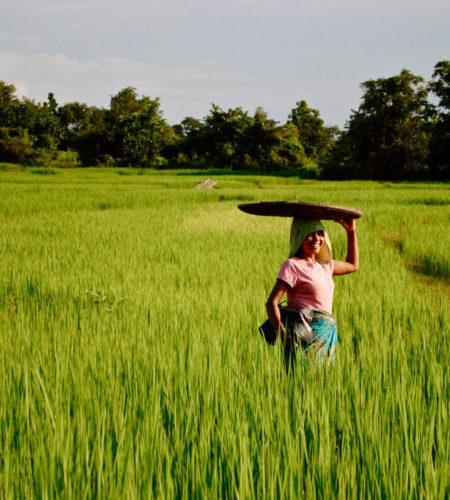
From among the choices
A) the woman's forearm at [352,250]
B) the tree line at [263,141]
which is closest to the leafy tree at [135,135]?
the tree line at [263,141]

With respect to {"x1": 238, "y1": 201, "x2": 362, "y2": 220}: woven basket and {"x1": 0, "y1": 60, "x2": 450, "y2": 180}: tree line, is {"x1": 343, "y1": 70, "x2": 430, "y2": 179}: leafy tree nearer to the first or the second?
{"x1": 0, "y1": 60, "x2": 450, "y2": 180}: tree line

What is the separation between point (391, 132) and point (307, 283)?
27.7 metres

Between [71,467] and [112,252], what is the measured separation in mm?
3980

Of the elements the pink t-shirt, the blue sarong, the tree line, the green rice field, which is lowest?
the green rice field

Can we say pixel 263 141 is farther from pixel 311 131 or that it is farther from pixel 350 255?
pixel 350 255

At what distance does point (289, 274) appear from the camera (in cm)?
183

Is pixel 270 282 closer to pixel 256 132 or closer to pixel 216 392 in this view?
pixel 216 392

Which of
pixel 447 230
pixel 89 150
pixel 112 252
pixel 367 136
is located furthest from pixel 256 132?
pixel 112 252

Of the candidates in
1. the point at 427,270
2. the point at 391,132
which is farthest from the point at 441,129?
the point at 427,270

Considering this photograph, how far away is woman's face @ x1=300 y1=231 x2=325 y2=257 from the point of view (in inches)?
73.3

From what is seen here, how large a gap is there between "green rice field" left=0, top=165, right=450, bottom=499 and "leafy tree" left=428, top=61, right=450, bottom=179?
2367cm

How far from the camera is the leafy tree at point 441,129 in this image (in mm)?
25759

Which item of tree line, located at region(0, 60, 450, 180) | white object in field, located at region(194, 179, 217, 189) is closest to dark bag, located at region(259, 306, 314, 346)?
white object in field, located at region(194, 179, 217, 189)

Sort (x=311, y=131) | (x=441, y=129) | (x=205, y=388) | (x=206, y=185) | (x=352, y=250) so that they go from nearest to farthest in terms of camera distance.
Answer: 1. (x=205, y=388)
2. (x=352, y=250)
3. (x=206, y=185)
4. (x=441, y=129)
5. (x=311, y=131)
